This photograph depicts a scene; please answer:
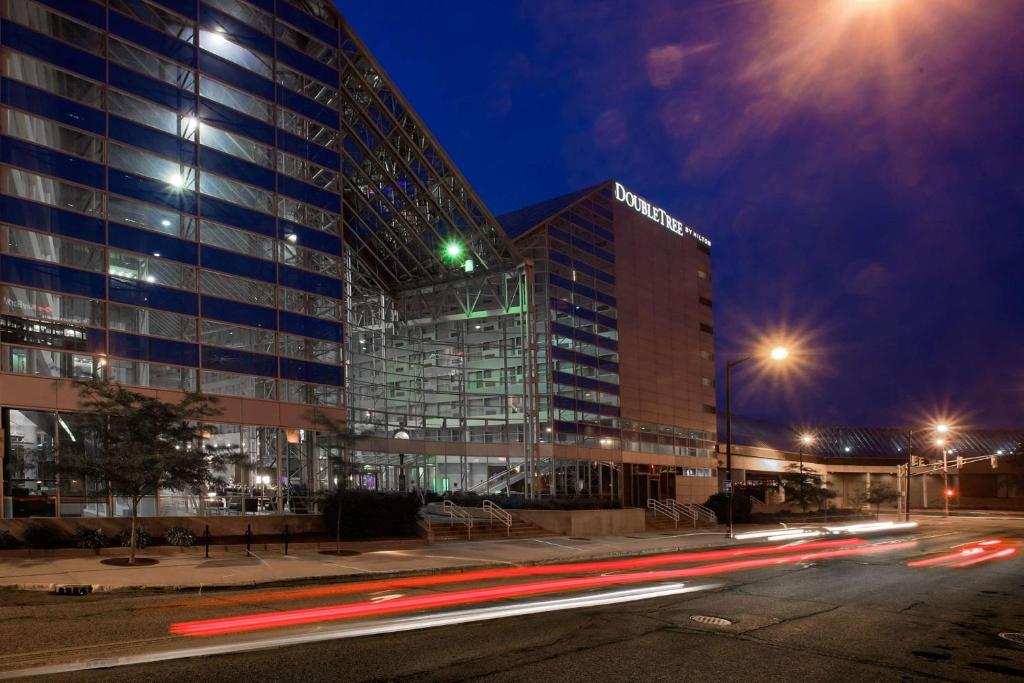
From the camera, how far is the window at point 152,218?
30.0 metres

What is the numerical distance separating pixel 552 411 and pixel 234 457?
30.4 m

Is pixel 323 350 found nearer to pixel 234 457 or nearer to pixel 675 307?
pixel 234 457

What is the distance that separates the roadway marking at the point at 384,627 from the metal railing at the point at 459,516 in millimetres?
15969

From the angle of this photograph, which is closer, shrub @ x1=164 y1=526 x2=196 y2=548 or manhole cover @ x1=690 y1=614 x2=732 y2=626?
manhole cover @ x1=690 y1=614 x2=732 y2=626

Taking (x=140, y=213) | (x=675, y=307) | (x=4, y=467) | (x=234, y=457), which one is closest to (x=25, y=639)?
(x=234, y=457)

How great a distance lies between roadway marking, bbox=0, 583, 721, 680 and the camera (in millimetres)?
9492

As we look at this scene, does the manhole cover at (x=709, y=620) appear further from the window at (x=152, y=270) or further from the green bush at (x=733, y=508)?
the green bush at (x=733, y=508)

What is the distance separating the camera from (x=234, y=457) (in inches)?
961

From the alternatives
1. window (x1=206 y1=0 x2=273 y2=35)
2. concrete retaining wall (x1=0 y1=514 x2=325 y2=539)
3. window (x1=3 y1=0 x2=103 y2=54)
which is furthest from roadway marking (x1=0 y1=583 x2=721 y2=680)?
window (x1=206 y1=0 x2=273 y2=35)

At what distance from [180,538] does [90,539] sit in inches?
108

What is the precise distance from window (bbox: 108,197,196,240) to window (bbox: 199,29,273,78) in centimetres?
737

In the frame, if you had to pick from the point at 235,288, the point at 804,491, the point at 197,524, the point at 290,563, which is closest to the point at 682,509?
the point at 804,491

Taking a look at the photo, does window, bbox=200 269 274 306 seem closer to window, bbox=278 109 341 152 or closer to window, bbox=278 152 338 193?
window, bbox=278 152 338 193

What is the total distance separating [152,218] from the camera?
31.0 metres
